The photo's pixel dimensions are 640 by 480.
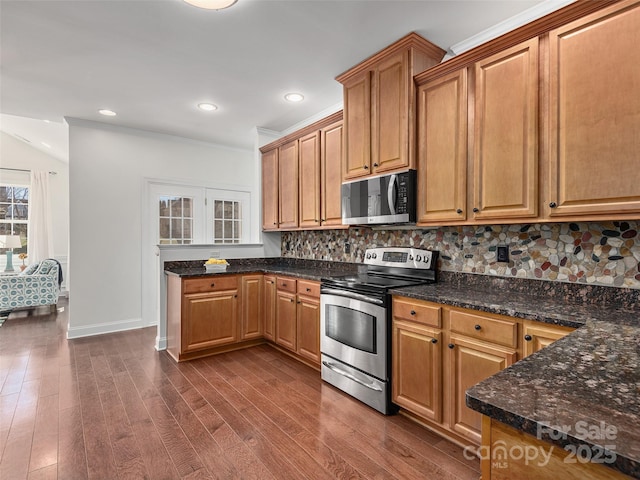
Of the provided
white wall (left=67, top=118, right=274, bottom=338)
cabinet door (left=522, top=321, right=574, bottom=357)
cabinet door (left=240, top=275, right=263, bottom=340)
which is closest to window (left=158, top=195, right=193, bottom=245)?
white wall (left=67, top=118, right=274, bottom=338)

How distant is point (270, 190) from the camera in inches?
173

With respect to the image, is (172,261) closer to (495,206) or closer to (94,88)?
(94,88)

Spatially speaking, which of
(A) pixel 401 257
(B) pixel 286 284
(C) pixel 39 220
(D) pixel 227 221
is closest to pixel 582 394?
(A) pixel 401 257

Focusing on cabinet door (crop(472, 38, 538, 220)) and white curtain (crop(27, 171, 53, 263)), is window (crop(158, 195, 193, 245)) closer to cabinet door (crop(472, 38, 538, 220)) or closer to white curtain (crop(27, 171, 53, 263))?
white curtain (crop(27, 171, 53, 263))

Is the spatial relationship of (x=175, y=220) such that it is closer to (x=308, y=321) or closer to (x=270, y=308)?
(x=270, y=308)

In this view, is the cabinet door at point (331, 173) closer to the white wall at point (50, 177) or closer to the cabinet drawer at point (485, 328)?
the cabinet drawer at point (485, 328)

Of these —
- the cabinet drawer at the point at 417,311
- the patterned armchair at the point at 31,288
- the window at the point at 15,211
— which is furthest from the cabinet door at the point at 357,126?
the window at the point at 15,211

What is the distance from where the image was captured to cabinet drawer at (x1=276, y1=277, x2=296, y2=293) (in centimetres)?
341

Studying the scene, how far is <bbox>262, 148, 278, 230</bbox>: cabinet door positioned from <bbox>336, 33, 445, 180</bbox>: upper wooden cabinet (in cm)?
146

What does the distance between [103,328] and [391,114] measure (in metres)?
4.32

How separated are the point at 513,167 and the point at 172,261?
346 centimetres

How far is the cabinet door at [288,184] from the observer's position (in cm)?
395

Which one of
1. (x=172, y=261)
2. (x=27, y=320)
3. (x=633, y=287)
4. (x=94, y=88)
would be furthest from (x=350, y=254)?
(x=27, y=320)

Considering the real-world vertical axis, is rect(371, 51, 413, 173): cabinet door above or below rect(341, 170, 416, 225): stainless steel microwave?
above
